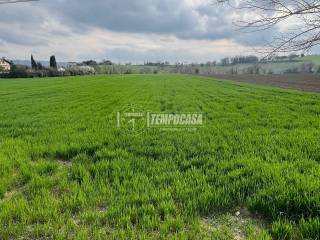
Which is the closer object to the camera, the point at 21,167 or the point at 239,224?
the point at 239,224

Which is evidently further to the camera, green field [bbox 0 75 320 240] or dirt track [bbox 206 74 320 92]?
dirt track [bbox 206 74 320 92]

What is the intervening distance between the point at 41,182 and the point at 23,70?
3179 inches

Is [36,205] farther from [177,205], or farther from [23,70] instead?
[23,70]

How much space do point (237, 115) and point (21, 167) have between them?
819cm

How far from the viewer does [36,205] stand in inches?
146

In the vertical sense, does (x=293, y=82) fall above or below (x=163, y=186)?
below

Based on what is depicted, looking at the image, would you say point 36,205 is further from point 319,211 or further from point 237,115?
point 237,115

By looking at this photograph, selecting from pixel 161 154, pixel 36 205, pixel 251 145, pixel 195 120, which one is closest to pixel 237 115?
pixel 195 120

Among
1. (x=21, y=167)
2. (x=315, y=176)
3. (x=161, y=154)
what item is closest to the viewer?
(x=315, y=176)

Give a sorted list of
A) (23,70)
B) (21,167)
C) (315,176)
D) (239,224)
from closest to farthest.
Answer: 1. (239,224)
2. (315,176)
3. (21,167)
4. (23,70)

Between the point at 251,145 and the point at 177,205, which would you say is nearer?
the point at 177,205

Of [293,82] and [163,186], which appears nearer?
[163,186]

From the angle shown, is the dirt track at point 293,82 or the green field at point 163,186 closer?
the green field at point 163,186

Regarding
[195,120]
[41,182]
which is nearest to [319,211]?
[41,182]
